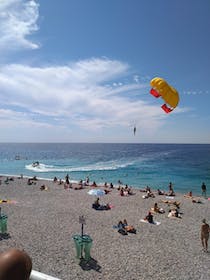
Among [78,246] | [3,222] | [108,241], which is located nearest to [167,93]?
[108,241]

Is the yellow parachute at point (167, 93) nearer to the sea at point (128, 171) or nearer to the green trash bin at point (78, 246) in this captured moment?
the green trash bin at point (78, 246)

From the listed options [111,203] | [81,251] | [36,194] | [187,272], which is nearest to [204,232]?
[187,272]

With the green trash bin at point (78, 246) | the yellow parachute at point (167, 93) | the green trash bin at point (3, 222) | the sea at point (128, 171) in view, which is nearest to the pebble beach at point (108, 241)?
the green trash bin at point (78, 246)

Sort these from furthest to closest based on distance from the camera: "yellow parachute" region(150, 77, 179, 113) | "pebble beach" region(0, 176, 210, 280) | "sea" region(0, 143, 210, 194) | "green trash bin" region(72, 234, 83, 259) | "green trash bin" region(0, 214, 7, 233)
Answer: "sea" region(0, 143, 210, 194) → "yellow parachute" region(150, 77, 179, 113) → "green trash bin" region(0, 214, 7, 233) → "green trash bin" region(72, 234, 83, 259) → "pebble beach" region(0, 176, 210, 280)

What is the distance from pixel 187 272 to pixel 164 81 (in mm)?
9913

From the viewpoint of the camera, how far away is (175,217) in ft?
55.5

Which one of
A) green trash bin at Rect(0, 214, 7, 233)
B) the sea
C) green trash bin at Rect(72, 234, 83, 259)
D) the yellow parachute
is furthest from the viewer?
the sea

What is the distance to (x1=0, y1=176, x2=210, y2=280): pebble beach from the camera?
8697 mm

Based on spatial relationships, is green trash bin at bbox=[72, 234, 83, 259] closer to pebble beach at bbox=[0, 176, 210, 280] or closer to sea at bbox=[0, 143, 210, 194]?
pebble beach at bbox=[0, 176, 210, 280]

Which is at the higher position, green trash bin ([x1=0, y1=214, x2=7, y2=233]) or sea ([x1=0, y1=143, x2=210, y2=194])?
green trash bin ([x1=0, y1=214, x2=7, y2=233])

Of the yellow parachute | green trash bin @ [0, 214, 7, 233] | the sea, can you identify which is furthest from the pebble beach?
the sea

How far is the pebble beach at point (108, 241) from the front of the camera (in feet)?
28.5

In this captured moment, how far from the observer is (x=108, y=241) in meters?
11.6

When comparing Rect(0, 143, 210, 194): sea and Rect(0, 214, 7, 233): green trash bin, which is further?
Rect(0, 143, 210, 194): sea
